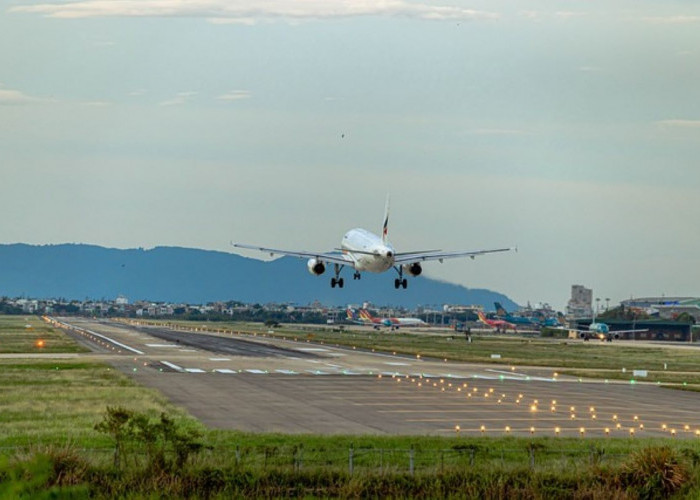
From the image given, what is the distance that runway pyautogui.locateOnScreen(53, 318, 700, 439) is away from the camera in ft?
192

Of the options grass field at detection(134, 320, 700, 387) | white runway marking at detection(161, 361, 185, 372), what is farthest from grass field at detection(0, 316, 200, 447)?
grass field at detection(134, 320, 700, 387)

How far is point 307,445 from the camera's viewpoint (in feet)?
159

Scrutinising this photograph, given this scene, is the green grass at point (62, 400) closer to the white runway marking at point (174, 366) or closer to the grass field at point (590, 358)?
the white runway marking at point (174, 366)

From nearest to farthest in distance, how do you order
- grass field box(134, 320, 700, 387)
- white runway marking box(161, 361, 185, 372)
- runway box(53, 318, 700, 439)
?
runway box(53, 318, 700, 439)
white runway marking box(161, 361, 185, 372)
grass field box(134, 320, 700, 387)

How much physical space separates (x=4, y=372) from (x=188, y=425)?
33.9 m

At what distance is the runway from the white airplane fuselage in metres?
9.15

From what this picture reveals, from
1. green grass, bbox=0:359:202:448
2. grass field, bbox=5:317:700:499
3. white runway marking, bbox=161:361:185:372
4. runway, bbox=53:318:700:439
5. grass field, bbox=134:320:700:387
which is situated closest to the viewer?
grass field, bbox=5:317:700:499

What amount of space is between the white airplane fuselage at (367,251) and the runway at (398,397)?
9.15 metres

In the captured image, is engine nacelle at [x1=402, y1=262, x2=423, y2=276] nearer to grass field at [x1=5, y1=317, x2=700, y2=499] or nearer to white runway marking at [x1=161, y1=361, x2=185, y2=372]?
white runway marking at [x1=161, y1=361, x2=185, y2=372]

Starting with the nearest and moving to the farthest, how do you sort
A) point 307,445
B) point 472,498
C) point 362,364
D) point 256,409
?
point 472,498, point 307,445, point 256,409, point 362,364

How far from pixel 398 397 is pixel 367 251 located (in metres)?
42.3

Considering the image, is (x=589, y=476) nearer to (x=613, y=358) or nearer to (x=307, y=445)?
(x=307, y=445)

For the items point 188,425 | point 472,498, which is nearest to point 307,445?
point 188,425

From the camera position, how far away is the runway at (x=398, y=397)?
58625 mm
